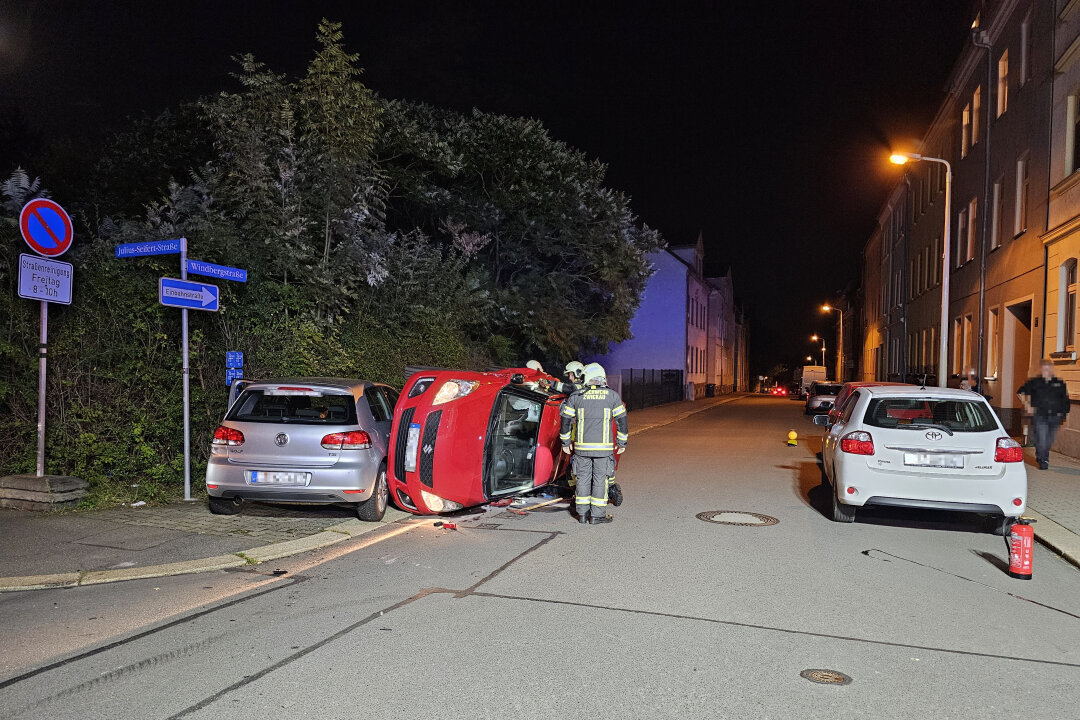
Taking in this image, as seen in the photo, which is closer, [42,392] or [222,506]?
[222,506]

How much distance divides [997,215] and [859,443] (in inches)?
595

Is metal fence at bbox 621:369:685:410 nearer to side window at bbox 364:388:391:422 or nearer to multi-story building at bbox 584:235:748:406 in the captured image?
multi-story building at bbox 584:235:748:406

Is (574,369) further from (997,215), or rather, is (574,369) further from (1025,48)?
(997,215)

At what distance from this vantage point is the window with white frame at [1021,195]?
17.8 m

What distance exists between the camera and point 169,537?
732 cm

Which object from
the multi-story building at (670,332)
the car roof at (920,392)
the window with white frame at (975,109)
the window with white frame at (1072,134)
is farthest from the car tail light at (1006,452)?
the multi-story building at (670,332)

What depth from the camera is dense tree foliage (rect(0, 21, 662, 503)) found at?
30.1 ft

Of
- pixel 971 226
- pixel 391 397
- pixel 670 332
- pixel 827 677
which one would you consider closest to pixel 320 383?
pixel 391 397

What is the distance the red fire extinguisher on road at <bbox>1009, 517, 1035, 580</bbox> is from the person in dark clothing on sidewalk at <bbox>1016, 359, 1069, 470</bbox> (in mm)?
7321

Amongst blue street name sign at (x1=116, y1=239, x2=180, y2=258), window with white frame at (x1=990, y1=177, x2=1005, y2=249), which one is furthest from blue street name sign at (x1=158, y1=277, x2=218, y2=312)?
window with white frame at (x1=990, y1=177, x2=1005, y2=249)

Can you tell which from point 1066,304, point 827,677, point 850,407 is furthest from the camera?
point 1066,304

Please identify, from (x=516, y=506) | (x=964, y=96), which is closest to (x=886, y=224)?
(x=964, y=96)

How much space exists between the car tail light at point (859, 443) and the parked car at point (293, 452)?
5014 mm

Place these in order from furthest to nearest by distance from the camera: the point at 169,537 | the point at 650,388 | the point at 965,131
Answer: the point at 650,388, the point at 965,131, the point at 169,537
